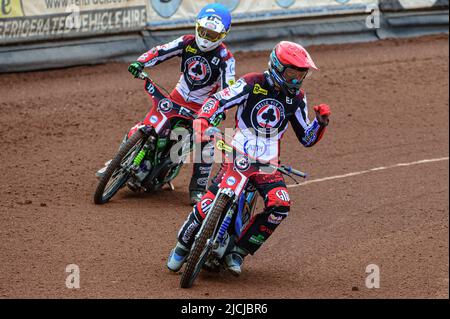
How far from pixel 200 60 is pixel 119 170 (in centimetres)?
166

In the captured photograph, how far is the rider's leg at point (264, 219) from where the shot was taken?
8.39 metres

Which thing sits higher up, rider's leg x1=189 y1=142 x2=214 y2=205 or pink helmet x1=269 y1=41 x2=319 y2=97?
rider's leg x1=189 y1=142 x2=214 y2=205

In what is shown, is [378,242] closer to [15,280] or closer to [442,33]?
[15,280]

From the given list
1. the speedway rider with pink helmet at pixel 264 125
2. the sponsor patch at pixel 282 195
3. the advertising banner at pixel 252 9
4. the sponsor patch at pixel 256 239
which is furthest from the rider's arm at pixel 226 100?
the advertising banner at pixel 252 9

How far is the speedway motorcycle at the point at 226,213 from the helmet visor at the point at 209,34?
2479 millimetres

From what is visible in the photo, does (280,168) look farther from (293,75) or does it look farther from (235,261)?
(235,261)

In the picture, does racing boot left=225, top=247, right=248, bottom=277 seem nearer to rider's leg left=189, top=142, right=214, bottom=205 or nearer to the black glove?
rider's leg left=189, top=142, right=214, bottom=205

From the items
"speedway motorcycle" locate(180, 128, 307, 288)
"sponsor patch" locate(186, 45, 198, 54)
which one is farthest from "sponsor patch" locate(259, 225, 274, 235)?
"sponsor patch" locate(186, 45, 198, 54)

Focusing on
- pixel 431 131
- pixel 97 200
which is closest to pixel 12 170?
pixel 97 200

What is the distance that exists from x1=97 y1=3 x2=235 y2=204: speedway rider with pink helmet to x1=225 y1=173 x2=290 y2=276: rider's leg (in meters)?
2.56

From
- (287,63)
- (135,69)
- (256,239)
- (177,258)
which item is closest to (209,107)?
(287,63)

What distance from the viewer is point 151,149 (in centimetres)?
1095

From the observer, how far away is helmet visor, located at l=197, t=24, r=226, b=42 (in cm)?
1062

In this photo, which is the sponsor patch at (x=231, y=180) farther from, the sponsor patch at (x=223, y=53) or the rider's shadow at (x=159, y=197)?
the rider's shadow at (x=159, y=197)
